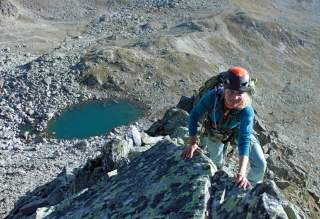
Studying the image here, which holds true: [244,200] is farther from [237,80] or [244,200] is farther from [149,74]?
[149,74]

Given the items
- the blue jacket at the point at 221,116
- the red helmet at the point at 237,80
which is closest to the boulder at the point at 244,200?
the blue jacket at the point at 221,116

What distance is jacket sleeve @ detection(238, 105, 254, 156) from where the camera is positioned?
12.7 metres

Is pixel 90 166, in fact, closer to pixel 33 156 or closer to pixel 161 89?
pixel 33 156

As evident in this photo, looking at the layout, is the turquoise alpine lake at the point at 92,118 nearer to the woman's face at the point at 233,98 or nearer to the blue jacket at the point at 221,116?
the blue jacket at the point at 221,116

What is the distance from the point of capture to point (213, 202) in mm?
12320

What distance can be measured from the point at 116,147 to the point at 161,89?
137 ft

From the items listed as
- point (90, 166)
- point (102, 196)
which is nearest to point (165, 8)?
point (90, 166)

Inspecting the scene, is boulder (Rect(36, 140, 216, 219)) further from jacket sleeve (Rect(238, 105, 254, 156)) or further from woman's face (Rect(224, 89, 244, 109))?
woman's face (Rect(224, 89, 244, 109))

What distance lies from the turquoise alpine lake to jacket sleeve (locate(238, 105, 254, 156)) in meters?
38.8

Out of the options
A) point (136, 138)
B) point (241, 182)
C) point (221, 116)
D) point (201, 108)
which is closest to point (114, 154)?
point (136, 138)

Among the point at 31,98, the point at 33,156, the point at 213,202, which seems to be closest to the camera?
the point at 213,202

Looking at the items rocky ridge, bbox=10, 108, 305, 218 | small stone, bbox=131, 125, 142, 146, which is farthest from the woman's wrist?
small stone, bbox=131, 125, 142, 146

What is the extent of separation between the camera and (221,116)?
44.8 ft

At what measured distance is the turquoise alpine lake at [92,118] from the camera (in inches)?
2042
